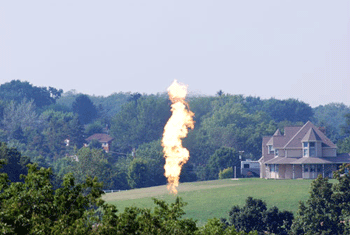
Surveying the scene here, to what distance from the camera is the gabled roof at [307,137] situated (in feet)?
376

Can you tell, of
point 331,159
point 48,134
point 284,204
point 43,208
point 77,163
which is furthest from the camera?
point 48,134

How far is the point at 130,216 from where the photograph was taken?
27.2 m

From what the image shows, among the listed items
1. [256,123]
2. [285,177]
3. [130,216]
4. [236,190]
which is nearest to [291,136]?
[285,177]

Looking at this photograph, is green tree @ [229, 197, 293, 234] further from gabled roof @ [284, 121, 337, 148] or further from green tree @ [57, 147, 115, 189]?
green tree @ [57, 147, 115, 189]

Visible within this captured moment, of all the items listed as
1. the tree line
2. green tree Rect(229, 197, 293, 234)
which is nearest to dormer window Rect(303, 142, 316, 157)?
green tree Rect(229, 197, 293, 234)

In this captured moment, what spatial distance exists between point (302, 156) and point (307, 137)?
3255 mm

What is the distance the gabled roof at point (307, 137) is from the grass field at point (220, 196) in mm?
10804

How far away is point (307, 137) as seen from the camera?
376 ft

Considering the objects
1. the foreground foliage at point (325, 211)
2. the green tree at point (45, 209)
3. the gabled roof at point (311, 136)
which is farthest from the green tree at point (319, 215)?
the gabled roof at point (311, 136)

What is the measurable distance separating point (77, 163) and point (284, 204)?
49.8 metres

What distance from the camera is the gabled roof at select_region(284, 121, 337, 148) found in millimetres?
114562

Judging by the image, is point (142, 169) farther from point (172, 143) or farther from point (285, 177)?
point (172, 143)

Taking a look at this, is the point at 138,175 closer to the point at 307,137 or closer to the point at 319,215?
the point at 307,137

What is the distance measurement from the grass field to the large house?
22.2ft
